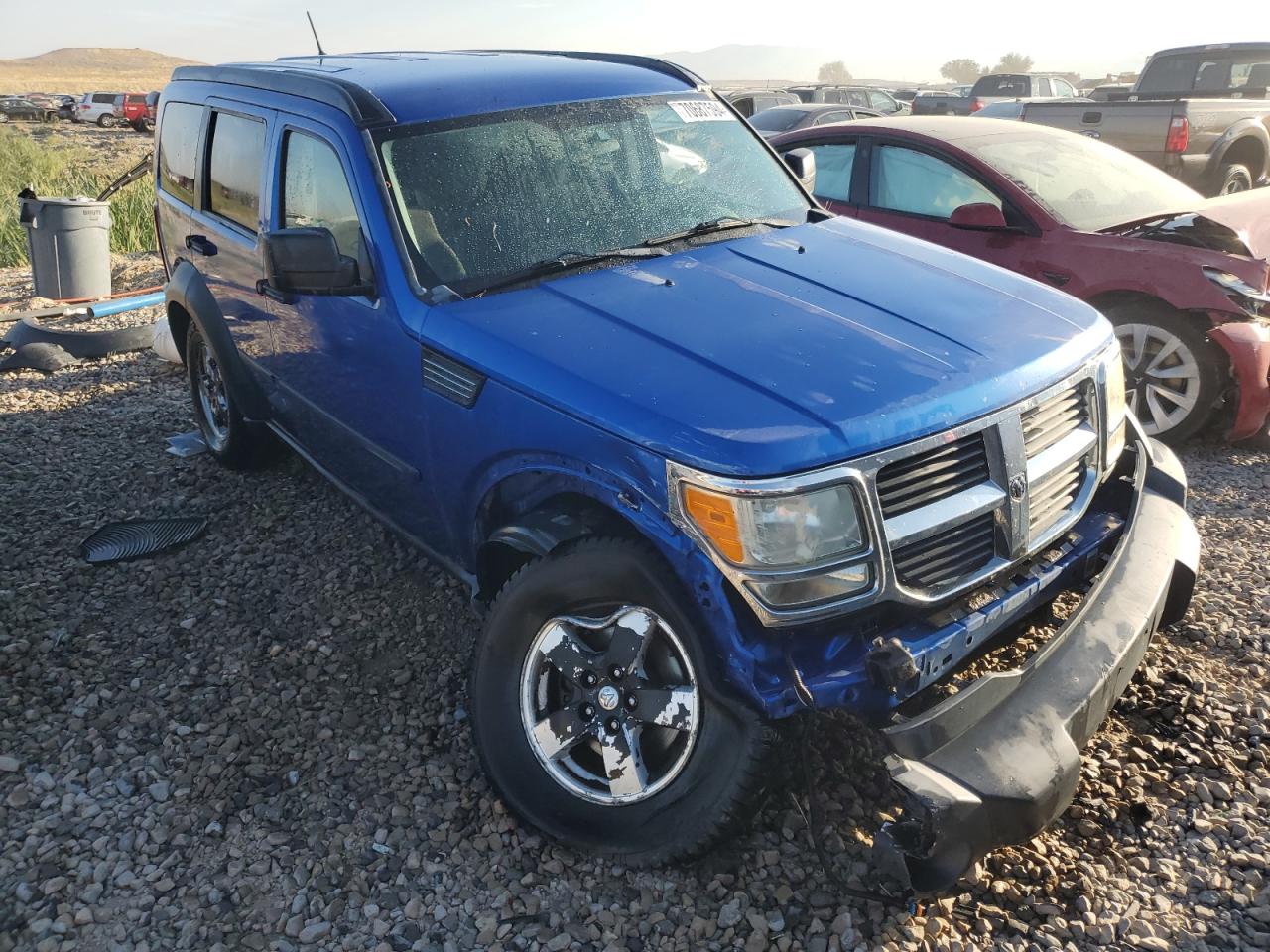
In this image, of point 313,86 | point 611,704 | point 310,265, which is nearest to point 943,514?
point 611,704

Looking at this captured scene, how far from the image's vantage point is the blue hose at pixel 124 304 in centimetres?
840

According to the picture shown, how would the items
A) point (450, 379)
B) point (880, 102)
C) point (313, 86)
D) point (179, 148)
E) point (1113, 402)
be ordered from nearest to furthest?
point (450, 379) < point (1113, 402) < point (313, 86) < point (179, 148) < point (880, 102)

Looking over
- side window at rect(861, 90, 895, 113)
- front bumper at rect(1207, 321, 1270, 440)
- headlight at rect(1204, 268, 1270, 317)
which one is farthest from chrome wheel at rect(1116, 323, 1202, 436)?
side window at rect(861, 90, 895, 113)

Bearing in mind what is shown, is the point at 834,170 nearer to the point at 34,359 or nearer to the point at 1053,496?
the point at 1053,496

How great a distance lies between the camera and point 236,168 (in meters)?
4.36

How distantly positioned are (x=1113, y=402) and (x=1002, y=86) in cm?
2685

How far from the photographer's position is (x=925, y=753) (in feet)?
7.12

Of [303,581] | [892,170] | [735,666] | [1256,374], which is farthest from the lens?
[892,170]

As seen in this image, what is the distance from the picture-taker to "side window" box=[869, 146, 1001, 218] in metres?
5.71

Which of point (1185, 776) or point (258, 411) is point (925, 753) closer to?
point (1185, 776)

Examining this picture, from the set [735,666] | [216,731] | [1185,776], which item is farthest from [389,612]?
[1185,776]

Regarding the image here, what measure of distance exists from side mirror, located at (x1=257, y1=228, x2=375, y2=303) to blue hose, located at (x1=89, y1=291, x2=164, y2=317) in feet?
20.1

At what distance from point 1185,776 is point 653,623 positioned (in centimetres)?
172

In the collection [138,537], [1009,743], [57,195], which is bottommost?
[138,537]
